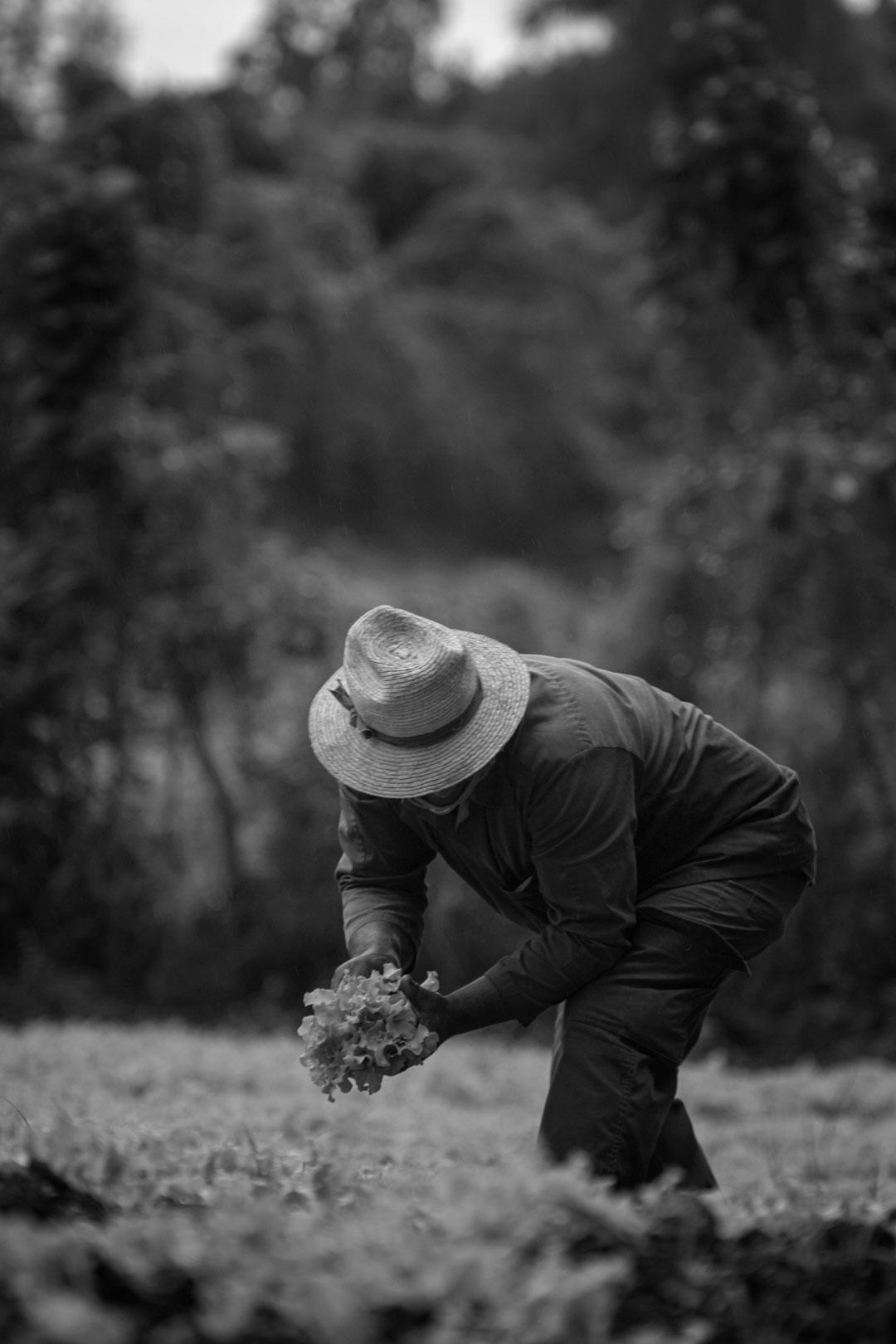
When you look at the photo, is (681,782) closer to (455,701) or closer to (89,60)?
(455,701)

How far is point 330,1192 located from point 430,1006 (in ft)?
1.48

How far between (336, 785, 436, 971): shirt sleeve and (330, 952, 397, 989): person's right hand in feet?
0.36

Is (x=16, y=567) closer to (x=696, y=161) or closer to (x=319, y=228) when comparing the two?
(x=696, y=161)

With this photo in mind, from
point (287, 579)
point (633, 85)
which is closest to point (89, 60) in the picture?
point (287, 579)

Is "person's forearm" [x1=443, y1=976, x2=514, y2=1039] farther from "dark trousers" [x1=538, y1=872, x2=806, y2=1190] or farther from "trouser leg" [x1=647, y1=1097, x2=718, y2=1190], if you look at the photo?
"trouser leg" [x1=647, y1=1097, x2=718, y2=1190]

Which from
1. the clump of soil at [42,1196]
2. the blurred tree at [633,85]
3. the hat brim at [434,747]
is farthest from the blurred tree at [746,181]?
the clump of soil at [42,1196]

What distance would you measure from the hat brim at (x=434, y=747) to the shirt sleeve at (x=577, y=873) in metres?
0.15

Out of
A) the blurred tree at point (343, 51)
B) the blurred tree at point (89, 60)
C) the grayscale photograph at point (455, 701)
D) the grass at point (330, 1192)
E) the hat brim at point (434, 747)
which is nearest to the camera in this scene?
the grass at point (330, 1192)

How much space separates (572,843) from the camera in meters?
3.33

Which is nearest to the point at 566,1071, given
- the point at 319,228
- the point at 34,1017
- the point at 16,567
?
the point at 34,1017

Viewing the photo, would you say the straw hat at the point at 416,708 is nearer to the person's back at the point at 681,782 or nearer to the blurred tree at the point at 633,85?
the person's back at the point at 681,782

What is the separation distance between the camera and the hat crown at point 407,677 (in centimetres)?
337

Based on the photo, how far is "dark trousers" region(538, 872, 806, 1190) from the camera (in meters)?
3.48

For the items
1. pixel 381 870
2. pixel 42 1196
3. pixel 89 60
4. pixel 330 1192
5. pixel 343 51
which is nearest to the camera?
pixel 42 1196
